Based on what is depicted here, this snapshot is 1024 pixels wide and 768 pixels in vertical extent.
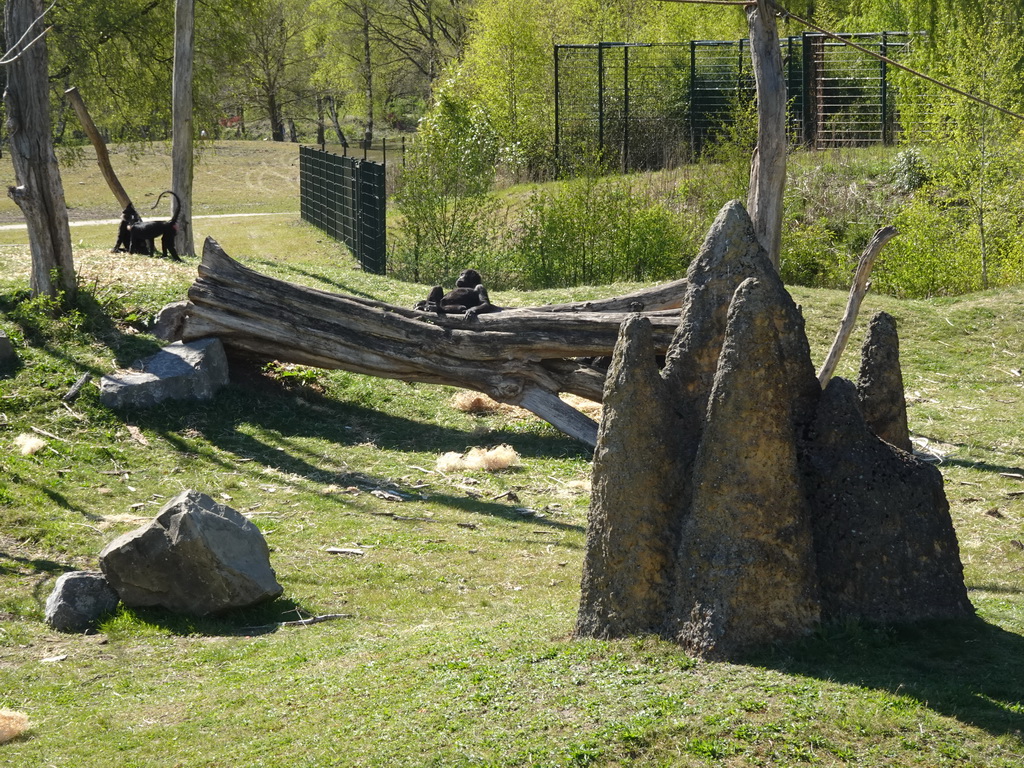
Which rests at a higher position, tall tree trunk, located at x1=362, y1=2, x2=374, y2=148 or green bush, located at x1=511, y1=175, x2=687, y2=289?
tall tree trunk, located at x1=362, y1=2, x2=374, y2=148

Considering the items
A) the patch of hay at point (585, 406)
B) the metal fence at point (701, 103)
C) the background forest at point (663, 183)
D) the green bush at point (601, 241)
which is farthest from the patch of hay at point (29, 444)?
the metal fence at point (701, 103)

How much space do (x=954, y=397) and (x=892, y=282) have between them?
763 cm

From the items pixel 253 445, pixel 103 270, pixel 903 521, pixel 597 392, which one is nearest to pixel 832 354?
pixel 597 392

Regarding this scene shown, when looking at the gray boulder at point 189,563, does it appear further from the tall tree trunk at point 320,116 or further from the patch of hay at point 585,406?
the tall tree trunk at point 320,116

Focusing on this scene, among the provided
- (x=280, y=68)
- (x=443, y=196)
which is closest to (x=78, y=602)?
(x=443, y=196)

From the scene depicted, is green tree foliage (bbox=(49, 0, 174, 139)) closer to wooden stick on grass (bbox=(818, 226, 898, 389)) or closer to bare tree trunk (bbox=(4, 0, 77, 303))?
bare tree trunk (bbox=(4, 0, 77, 303))

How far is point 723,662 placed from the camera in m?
5.04

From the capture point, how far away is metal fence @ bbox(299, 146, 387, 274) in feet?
77.5

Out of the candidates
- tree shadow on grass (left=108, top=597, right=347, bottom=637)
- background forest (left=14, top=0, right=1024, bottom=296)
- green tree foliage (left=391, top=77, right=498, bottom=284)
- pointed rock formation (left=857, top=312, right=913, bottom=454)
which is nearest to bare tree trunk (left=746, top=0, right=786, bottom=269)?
pointed rock formation (left=857, top=312, right=913, bottom=454)

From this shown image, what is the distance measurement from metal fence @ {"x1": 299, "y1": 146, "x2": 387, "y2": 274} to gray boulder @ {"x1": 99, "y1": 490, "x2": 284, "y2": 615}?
1610 cm

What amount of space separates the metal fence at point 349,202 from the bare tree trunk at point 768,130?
492 inches

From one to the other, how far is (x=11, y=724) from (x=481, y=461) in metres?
6.42

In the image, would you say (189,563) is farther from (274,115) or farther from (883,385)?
(274,115)

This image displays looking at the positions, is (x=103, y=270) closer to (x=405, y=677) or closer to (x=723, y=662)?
(x=405, y=677)
